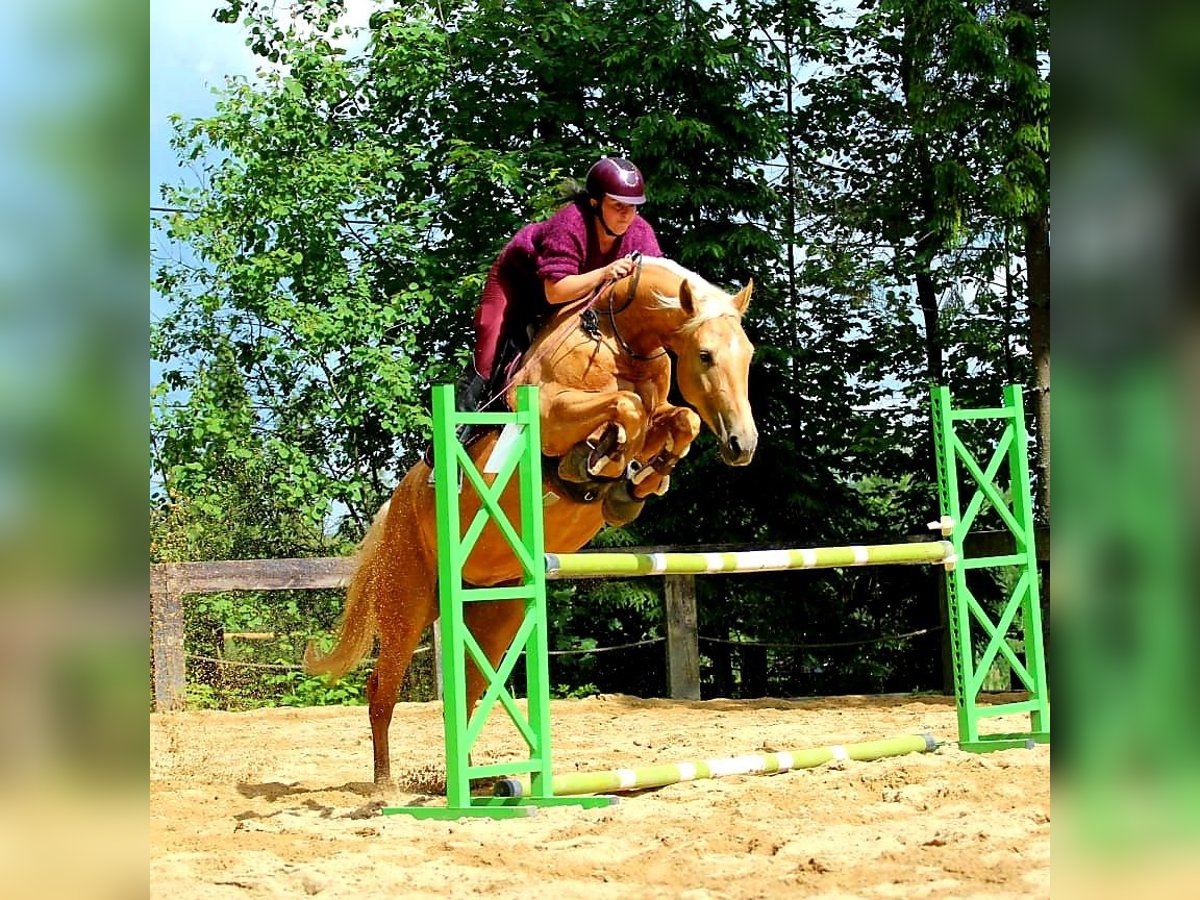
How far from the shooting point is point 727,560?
4.94 meters

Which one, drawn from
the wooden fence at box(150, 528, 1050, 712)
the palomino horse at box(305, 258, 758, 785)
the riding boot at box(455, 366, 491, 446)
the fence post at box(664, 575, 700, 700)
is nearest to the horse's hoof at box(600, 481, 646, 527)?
the palomino horse at box(305, 258, 758, 785)

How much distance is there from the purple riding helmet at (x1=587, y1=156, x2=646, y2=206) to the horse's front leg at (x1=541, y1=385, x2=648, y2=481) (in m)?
0.70

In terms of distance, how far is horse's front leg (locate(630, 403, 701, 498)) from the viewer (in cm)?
485

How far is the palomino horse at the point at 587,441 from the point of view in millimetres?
4660

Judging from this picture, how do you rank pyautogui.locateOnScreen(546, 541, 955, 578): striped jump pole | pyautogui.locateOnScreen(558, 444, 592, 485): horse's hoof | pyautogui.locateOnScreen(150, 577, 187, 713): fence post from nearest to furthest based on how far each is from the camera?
pyautogui.locateOnScreen(546, 541, 955, 578): striped jump pole → pyautogui.locateOnScreen(558, 444, 592, 485): horse's hoof → pyautogui.locateOnScreen(150, 577, 187, 713): fence post

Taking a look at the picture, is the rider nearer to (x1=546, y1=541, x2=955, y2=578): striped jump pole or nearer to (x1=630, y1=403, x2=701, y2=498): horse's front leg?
(x1=630, y1=403, x2=701, y2=498): horse's front leg

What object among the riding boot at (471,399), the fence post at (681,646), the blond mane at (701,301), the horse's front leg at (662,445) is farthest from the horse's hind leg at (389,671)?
the fence post at (681,646)

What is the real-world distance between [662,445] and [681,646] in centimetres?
453

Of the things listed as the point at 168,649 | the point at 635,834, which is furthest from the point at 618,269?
the point at 168,649

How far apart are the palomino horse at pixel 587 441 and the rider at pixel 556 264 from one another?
0.12 m

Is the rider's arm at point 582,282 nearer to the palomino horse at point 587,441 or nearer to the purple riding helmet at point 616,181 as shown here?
the palomino horse at point 587,441
